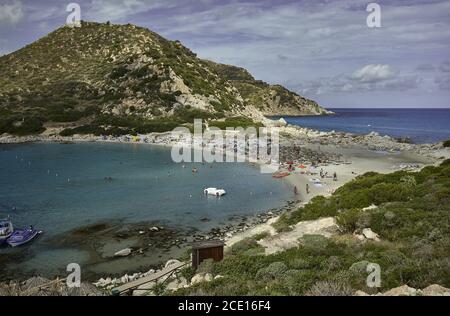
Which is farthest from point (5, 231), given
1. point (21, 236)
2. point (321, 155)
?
point (321, 155)

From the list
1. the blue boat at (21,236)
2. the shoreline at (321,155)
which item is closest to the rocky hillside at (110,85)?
the shoreline at (321,155)

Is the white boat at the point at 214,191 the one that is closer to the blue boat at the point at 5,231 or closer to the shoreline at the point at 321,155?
the shoreline at the point at 321,155

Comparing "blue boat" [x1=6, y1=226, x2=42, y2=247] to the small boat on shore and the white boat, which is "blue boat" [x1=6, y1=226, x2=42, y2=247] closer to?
the white boat

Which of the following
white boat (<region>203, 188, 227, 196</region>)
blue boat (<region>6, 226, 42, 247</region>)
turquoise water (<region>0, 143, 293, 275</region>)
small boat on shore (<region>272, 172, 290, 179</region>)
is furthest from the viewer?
small boat on shore (<region>272, 172, 290, 179</region>)

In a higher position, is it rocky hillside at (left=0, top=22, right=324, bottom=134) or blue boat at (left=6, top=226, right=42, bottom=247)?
rocky hillside at (left=0, top=22, right=324, bottom=134)

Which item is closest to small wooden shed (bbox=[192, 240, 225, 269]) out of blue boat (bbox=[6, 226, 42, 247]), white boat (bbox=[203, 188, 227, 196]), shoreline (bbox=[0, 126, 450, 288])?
shoreline (bbox=[0, 126, 450, 288])

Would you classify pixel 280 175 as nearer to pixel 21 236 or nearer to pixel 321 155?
pixel 321 155

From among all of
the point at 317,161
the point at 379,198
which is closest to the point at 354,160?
the point at 317,161

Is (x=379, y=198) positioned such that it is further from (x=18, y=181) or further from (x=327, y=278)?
(x=18, y=181)
